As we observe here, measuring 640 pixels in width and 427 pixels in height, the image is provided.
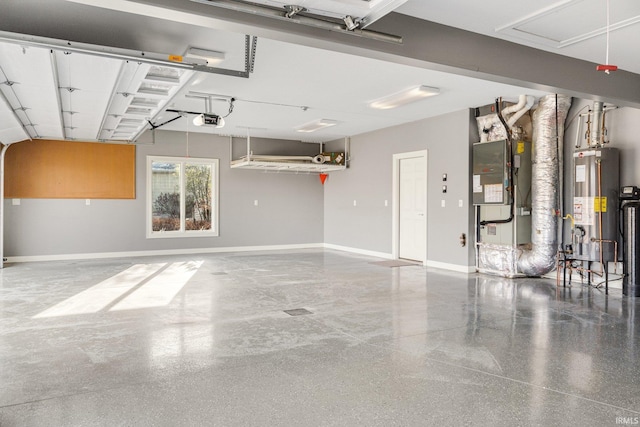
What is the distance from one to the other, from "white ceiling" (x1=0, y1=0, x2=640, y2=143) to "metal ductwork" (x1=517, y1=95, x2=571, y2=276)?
0.36 metres

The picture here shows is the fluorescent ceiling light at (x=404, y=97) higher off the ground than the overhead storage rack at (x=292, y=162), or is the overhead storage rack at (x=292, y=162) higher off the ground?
the fluorescent ceiling light at (x=404, y=97)

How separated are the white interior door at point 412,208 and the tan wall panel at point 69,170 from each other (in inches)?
228

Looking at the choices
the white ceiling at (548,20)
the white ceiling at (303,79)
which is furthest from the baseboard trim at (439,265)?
the white ceiling at (548,20)

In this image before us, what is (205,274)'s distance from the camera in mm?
7137

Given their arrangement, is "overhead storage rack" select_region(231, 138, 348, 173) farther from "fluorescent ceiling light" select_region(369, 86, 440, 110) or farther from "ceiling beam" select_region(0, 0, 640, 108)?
"ceiling beam" select_region(0, 0, 640, 108)

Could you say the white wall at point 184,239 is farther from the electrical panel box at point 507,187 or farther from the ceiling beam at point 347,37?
the ceiling beam at point 347,37

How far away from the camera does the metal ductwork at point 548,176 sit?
641 centimetres

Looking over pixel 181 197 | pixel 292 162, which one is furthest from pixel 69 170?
pixel 292 162

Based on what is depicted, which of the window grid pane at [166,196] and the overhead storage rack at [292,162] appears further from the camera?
the window grid pane at [166,196]

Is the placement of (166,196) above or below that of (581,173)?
below

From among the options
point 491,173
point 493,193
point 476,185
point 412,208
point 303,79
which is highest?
point 303,79

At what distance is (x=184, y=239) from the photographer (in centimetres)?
1016

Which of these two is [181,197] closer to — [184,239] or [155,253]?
[184,239]

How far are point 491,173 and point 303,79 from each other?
3.33 metres
